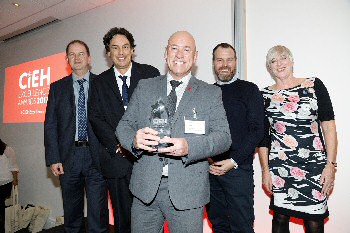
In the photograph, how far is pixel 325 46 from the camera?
2367mm

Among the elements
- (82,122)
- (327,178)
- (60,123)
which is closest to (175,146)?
(327,178)

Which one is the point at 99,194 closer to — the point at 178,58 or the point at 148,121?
the point at 148,121

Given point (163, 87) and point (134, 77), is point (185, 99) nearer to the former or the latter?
point (163, 87)

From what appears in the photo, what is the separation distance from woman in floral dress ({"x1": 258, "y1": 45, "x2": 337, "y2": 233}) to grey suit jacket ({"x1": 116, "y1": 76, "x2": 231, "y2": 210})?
0.79 m

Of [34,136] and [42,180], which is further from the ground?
[34,136]

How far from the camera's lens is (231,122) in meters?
2.19

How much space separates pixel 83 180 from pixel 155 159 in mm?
1530

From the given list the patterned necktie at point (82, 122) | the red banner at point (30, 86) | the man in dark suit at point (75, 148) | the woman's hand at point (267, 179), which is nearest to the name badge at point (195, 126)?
the woman's hand at point (267, 179)

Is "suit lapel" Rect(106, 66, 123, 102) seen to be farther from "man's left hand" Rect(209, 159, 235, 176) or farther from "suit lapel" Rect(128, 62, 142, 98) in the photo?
"man's left hand" Rect(209, 159, 235, 176)

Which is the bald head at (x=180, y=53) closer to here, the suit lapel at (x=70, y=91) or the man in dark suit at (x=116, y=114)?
the man in dark suit at (x=116, y=114)

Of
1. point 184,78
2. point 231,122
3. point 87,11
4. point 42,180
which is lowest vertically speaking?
point 42,180

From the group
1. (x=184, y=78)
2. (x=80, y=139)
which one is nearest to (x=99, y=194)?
(x=80, y=139)

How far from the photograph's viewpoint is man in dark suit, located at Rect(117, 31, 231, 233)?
4.77 feet

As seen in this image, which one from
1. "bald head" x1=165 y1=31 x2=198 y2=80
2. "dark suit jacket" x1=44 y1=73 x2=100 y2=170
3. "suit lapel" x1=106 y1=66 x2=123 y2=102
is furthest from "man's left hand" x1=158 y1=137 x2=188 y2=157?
"dark suit jacket" x1=44 y1=73 x2=100 y2=170
